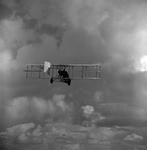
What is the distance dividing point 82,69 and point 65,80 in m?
5.10

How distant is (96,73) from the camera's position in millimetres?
88438

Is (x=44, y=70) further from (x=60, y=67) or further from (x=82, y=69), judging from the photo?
(x=82, y=69)

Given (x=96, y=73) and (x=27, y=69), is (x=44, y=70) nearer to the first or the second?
(x=27, y=69)

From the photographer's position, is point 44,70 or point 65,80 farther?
point 44,70

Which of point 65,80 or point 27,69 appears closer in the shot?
point 65,80

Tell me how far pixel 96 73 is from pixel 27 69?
1984 centimetres

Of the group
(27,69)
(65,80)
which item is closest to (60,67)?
(65,80)

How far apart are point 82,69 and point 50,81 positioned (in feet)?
28.6

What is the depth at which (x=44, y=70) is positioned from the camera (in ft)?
309

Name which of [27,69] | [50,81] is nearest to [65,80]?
[50,81]

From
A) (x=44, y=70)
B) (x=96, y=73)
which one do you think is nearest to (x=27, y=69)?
(x=44, y=70)

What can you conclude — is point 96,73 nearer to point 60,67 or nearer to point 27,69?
point 60,67

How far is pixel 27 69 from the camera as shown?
313ft

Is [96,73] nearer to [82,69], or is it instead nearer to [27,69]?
[82,69]
